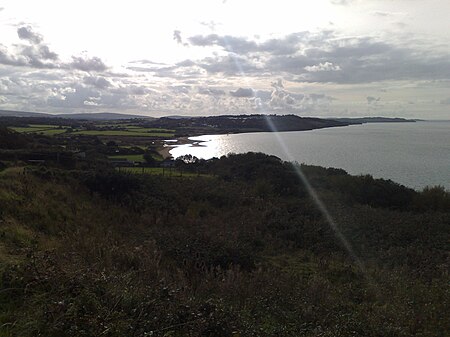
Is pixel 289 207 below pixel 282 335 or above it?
below

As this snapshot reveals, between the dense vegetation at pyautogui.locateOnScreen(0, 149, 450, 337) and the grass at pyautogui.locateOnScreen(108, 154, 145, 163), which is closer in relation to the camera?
the dense vegetation at pyautogui.locateOnScreen(0, 149, 450, 337)

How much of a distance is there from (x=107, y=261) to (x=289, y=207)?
1850cm

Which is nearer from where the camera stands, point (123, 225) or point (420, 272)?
point (420, 272)

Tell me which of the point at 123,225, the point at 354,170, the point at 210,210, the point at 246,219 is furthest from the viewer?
the point at 354,170

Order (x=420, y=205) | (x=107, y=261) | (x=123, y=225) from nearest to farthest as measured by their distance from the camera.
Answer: (x=107, y=261), (x=123, y=225), (x=420, y=205)

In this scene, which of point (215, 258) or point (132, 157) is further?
point (132, 157)

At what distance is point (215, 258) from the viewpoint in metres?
12.0

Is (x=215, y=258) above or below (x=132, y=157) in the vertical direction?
below

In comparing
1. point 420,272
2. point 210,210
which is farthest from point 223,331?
point 210,210

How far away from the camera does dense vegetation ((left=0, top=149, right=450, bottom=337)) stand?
5.21 meters

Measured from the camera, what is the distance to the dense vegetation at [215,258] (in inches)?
205

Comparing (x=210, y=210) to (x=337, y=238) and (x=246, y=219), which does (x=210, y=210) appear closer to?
(x=246, y=219)

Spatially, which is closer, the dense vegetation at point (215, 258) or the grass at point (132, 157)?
the dense vegetation at point (215, 258)

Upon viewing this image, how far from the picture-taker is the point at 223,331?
5.07 meters
